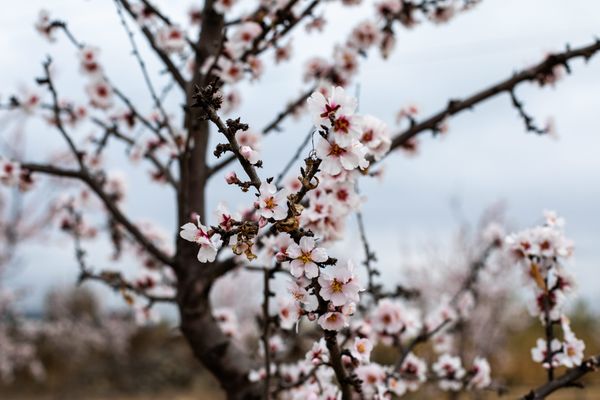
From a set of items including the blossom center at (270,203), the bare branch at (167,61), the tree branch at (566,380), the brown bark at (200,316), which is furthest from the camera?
the bare branch at (167,61)

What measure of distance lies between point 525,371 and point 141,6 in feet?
50.2

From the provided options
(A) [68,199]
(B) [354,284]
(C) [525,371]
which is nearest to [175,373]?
(C) [525,371]

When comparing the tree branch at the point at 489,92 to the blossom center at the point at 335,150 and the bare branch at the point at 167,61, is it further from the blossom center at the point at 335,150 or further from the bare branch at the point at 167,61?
the blossom center at the point at 335,150

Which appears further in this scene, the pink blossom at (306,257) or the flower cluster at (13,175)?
the flower cluster at (13,175)

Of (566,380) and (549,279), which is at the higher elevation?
(549,279)

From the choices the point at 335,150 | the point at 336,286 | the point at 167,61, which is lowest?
the point at 336,286

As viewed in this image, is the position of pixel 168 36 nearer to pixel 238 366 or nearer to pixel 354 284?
pixel 238 366

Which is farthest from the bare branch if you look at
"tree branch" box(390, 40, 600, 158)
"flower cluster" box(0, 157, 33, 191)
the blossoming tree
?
"tree branch" box(390, 40, 600, 158)

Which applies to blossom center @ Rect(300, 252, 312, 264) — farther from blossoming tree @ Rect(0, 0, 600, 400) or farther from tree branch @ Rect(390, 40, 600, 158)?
tree branch @ Rect(390, 40, 600, 158)

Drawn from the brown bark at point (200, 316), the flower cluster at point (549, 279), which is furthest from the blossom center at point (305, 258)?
the brown bark at point (200, 316)

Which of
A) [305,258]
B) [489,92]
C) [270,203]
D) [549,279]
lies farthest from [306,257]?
[489,92]

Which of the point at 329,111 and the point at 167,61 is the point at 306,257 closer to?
the point at 329,111

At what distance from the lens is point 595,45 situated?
104 inches

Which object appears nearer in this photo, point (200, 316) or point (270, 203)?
point (270, 203)
